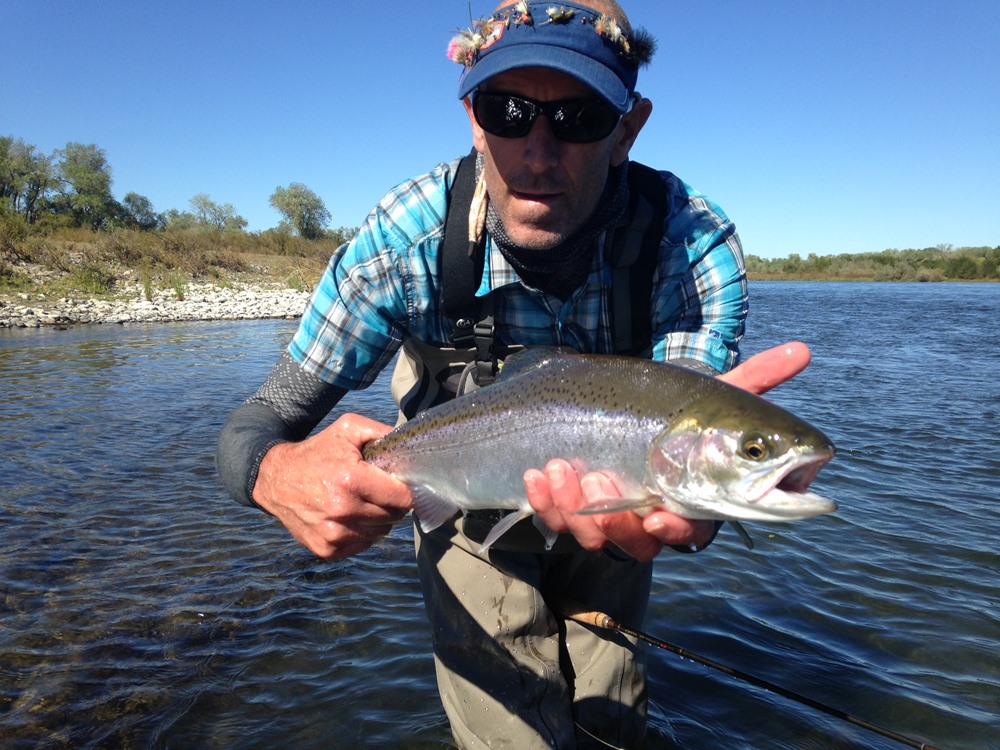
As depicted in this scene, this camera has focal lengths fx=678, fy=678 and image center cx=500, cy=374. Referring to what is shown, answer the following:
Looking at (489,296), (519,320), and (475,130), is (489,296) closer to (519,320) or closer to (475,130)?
(519,320)

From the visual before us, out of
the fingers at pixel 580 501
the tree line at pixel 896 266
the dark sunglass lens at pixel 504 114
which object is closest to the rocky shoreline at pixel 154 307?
the dark sunglass lens at pixel 504 114

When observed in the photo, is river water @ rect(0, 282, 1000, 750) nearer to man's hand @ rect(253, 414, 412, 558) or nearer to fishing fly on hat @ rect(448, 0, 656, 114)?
man's hand @ rect(253, 414, 412, 558)

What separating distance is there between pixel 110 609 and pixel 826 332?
2285cm

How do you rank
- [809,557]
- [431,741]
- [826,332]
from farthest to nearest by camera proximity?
[826,332]
[809,557]
[431,741]

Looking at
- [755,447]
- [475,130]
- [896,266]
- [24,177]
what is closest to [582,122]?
[475,130]

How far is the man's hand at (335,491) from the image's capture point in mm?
2193

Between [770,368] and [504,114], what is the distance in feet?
4.55

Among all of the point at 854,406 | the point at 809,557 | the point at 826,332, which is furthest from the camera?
the point at 826,332

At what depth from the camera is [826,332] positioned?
22.7m

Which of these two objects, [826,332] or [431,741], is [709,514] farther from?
[826,332]

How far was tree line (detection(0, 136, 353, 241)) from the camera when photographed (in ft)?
155

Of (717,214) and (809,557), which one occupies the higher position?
(717,214)

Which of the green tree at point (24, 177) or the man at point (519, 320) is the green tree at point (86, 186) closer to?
the green tree at point (24, 177)

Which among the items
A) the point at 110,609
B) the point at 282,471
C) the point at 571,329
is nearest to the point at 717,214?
the point at 571,329
